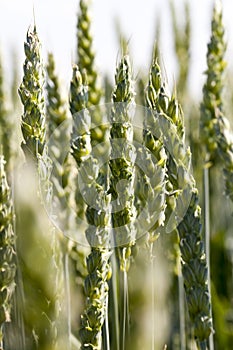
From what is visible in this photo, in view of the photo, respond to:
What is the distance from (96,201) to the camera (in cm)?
62

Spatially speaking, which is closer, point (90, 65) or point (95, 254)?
point (95, 254)

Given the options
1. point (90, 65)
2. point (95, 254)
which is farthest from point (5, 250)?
point (90, 65)

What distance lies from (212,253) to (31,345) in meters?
0.58

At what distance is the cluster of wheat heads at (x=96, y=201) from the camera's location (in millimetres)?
617

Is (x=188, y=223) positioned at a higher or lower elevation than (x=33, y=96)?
lower

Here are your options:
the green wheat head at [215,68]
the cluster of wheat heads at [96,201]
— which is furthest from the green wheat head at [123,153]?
the green wheat head at [215,68]

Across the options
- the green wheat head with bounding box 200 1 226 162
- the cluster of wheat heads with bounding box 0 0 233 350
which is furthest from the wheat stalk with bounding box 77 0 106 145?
the green wheat head with bounding box 200 1 226 162

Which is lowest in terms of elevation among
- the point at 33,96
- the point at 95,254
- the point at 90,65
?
Result: the point at 95,254

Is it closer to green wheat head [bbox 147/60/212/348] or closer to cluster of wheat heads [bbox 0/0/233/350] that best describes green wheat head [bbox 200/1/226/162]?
cluster of wheat heads [bbox 0/0/233/350]

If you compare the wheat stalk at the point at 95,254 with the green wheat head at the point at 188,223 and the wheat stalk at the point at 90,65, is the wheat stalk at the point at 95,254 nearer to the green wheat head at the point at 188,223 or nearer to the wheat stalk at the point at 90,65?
the green wheat head at the point at 188,223

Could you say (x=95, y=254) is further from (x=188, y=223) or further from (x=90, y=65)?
(x=90, y=65)

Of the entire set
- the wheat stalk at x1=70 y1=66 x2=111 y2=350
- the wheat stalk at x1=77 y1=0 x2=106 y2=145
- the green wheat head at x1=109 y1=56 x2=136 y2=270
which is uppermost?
the wheat stalk at x1=77 y1=0 x2=106 y2=145

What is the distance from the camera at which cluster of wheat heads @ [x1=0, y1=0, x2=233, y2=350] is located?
617mm

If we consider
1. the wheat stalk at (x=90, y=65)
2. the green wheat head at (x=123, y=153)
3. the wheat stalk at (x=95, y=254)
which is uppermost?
the wheat stalk at (x=90, y=65)
